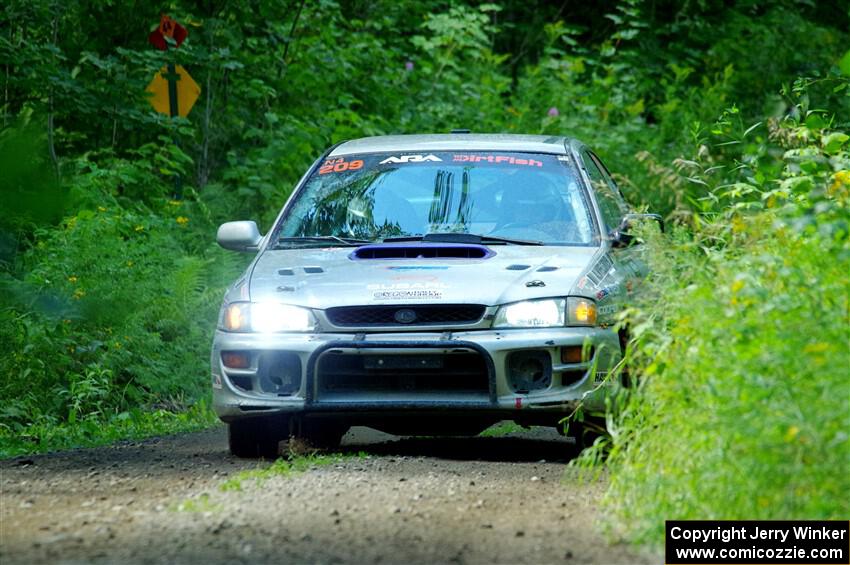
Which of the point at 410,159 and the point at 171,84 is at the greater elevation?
the point at 171,84

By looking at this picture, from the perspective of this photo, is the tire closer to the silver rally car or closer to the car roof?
the silver rally car

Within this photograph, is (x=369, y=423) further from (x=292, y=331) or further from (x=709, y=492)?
(x=709, y=492)

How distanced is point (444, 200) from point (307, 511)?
314cm

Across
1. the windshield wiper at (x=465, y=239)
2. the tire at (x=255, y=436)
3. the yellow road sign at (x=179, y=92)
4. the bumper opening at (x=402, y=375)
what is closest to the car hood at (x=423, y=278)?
the windshield wiper at (x=465, y=239)

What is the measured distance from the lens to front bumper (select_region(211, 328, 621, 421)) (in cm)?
766

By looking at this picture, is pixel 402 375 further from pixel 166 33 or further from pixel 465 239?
pixel 166 33

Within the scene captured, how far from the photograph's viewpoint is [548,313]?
7.73 meters

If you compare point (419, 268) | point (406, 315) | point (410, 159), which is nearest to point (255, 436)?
point (406, 315)

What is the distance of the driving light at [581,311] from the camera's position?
7.72 m

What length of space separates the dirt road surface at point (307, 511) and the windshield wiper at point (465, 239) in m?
1.18

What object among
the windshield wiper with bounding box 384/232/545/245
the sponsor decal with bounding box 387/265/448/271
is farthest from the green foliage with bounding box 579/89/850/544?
the windshield wiper with bounding box 384/232/545/245

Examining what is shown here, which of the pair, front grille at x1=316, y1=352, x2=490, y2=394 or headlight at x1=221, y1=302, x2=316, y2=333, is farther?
headlight at x1=221, y1=302, x2=316, y2=333

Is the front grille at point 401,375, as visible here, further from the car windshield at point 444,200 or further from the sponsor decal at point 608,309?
the car windshield at point 444,200

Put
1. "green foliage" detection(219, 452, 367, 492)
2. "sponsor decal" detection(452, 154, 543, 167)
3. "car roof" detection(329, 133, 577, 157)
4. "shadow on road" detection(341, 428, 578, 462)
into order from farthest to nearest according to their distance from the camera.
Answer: "car roof" detection(329, 133, 577, 157) → "sponsor decal" detection(452, 154, 543, 167) → "shadow on road" detection(341, 428, 578, 462) → "green foliage" detection(219, 452, 367, 492)
